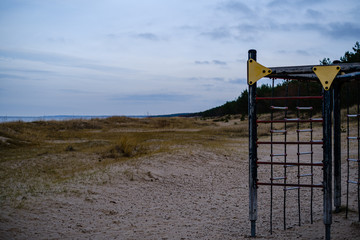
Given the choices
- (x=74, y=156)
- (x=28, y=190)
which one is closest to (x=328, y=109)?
(x=28, y=190)

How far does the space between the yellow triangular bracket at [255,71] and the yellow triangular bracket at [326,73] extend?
622mm

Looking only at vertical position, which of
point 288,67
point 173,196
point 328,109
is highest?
point 288,67

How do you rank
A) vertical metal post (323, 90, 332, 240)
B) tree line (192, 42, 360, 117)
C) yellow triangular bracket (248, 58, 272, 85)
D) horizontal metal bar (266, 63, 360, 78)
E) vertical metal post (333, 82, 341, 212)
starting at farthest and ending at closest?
tree line (192, 42, 360, 117) → vertical metal post (333, 82, 341, 212) → yellow triangular bracket (248, 58, 272, 85) → horizontal metal bar (266, 63, 360, 78) → vertical metal post (323, 90, 332, 240)

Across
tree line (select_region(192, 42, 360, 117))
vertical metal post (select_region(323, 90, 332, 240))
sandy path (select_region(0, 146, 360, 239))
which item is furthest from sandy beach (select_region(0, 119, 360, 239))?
tree line (select_region(192, 42, 360, 117))

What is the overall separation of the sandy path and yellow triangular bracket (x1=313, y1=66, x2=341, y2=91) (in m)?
2.08

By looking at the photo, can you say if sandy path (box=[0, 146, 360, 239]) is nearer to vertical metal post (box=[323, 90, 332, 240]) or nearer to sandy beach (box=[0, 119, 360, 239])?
sandy beach (box=[0, 119, 360, 239])

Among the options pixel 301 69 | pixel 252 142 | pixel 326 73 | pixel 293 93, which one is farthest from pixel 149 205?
pixel 293 93

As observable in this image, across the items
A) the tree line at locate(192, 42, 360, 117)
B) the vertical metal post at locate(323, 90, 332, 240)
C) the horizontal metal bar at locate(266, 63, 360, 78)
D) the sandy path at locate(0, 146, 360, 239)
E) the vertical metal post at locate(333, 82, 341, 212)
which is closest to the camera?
the vertical metal post at locate(323, 90, 332, 240)

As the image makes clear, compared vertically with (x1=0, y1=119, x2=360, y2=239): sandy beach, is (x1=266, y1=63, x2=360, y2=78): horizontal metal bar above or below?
above

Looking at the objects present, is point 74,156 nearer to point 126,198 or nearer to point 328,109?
point 126,198

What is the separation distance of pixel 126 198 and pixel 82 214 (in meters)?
1.37

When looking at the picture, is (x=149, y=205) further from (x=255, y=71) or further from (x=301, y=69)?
(x=301, y=69)

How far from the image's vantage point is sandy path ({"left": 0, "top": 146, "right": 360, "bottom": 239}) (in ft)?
16.1

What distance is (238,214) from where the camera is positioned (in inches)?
237
